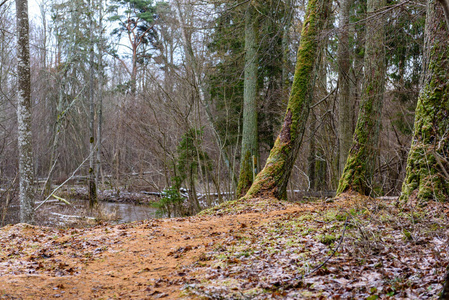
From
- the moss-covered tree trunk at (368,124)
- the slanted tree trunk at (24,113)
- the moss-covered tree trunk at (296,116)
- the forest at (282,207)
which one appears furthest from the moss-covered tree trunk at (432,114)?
the slanted tree trunk at (24,113)

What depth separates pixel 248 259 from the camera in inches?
179

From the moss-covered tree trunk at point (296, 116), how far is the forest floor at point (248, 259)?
222 cm

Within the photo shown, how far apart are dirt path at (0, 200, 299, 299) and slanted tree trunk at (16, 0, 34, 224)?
2.08m

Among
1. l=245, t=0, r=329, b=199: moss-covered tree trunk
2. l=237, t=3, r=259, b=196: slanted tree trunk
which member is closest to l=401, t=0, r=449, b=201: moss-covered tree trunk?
l=245, t=0, r=329, b=199: moss-covered tree trunk

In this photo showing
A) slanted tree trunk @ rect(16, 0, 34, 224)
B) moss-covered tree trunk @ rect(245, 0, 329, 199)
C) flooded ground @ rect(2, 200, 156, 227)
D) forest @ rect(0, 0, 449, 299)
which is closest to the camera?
forest @ rect(0, 0, 449, 299)

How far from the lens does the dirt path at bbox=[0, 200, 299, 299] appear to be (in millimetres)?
3984

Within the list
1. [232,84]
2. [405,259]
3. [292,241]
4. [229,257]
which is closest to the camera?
[405,259]

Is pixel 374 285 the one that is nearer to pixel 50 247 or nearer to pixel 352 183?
pixel 50 247

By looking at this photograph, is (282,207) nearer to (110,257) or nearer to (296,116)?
(296,116)

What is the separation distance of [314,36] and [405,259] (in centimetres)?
656

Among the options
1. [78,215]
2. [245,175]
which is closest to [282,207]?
[245,175]

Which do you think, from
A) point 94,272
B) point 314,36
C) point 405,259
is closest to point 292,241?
point 405,259

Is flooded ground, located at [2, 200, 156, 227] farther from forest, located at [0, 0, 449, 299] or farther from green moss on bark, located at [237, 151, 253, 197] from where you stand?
green moss on bark, located at [237, 151, 253, 197]

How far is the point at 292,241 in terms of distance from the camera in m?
4.97
